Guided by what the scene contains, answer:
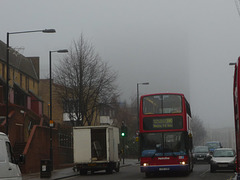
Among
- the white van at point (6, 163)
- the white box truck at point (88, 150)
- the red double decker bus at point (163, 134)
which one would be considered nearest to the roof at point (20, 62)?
the white box truck at point (88, 150)

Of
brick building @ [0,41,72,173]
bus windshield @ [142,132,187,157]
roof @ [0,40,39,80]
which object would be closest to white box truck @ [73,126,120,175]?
brick building @ [0,41,72,173]

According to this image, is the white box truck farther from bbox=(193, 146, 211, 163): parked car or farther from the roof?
the roof

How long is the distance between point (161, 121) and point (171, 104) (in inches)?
39.4

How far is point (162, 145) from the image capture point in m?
25.7

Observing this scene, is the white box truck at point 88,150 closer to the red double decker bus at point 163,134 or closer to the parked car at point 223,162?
the red double decker bus at point 163,134

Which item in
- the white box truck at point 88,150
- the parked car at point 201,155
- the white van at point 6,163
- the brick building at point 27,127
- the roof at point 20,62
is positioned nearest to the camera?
the white van at point 6,163

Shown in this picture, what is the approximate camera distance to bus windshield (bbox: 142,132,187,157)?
84.0 feet

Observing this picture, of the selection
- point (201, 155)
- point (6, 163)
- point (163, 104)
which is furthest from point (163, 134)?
point (201, 155)

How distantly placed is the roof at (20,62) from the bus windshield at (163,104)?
2826 centimetres

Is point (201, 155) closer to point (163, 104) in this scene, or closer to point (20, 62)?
point (163, 104)

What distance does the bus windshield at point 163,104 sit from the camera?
25.2 m

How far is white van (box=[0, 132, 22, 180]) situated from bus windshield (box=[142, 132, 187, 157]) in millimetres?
12710

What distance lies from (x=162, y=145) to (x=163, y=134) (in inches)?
23.0

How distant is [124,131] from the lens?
45.5 metres
